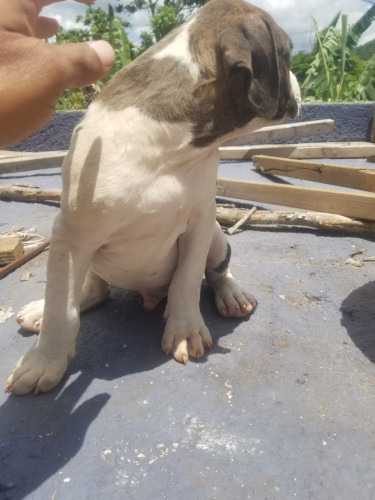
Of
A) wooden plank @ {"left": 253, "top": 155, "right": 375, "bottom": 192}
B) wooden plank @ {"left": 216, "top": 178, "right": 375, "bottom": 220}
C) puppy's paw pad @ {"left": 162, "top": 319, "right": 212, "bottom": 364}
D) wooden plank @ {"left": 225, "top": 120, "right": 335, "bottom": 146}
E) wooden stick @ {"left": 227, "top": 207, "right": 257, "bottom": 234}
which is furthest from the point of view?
wooden plank @ {"left": 225, "top": 120, "right": 335, "bottom": 146}

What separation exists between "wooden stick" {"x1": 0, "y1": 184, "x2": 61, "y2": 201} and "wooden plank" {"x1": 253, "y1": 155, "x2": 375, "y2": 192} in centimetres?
216

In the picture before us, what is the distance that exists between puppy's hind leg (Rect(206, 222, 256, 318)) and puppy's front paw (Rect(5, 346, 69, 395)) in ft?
2.80

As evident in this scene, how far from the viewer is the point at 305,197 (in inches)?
139

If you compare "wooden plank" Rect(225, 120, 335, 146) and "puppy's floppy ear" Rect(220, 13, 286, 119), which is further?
"wooden plank" Rect(225, 120, 335, 146)

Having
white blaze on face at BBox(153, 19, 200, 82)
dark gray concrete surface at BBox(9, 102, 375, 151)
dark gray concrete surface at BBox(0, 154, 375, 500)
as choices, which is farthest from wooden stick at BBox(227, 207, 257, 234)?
dark gray concrete surface at BBox(9, 102, 375, 151)

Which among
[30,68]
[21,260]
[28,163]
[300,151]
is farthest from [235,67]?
[300,151]

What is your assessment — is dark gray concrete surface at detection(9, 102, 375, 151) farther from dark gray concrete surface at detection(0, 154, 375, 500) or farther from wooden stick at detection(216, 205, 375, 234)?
dark gray concrete surface at detection(0, 154, 375, 500)

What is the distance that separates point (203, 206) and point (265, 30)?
0.67 metres

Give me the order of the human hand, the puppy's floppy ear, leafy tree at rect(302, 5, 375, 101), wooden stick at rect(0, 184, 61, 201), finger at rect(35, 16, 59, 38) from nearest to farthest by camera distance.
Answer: the human hand → finger at rect(35, 16, 59, 38) → the puppy's floppy ear → wooden stick at rect(0, 184, 61, 201) → leafy tree at rect(302, 5, 375, 101)

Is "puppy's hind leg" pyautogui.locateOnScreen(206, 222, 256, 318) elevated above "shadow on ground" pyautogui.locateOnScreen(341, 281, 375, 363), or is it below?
above

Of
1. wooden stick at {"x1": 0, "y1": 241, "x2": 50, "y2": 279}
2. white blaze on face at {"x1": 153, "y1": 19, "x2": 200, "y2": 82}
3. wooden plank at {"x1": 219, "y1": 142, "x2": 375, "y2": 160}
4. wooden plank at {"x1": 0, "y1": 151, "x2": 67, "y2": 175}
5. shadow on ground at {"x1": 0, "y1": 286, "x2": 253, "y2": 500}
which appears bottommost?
wooden plank at {"x1": 219, "y1": 142, "x2": 375, "y2": 160}

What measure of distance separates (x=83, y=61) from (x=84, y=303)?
144cm

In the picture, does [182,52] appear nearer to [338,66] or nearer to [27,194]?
[27,194]

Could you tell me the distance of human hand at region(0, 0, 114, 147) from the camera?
3.32 feet
